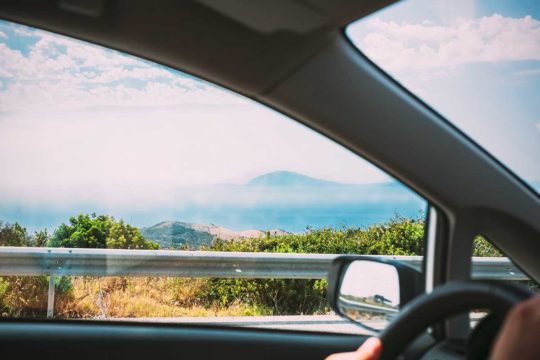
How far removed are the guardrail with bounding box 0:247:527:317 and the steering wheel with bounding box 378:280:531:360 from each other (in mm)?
1922

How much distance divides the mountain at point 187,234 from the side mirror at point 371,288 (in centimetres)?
119

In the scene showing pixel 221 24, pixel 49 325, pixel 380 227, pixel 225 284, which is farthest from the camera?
pixel 225 284

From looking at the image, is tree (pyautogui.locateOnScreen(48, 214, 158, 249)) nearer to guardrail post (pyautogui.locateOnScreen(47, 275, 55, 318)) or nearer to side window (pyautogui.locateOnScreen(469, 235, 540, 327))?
guardrail post (pyautogui.locateOnScreen(47, 275, 55, 318))

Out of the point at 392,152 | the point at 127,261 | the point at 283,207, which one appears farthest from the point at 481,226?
the point at 127,261

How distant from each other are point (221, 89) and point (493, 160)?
108cm

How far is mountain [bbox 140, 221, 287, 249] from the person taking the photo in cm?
387

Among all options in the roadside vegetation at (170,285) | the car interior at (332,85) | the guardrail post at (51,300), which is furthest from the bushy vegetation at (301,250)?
the guardrail post at (51,300)

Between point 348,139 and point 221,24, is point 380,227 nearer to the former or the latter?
point 348,139

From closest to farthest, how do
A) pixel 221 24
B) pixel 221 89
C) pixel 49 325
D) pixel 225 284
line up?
pixel 221 24, pixel 221 89, pixel 49 325, pixel 225 284

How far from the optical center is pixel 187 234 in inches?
156

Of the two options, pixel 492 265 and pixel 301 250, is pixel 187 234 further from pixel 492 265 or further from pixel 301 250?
pixel 492 265

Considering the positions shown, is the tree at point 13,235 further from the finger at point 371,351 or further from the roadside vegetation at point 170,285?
the finger at point 371,351

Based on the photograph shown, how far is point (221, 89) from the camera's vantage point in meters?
2.66

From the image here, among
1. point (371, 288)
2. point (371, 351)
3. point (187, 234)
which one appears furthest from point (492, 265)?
point (187, 234)
